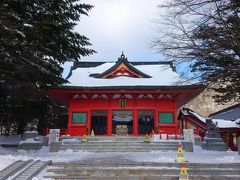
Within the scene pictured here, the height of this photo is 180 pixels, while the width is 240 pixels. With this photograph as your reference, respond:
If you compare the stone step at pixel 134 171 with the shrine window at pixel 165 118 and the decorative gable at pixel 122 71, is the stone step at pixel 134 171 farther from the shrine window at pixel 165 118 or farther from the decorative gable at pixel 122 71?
the decorative gable at pixel 122 71

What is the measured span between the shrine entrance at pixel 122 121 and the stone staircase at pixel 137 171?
39.6ft

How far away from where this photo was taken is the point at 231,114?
37375mm

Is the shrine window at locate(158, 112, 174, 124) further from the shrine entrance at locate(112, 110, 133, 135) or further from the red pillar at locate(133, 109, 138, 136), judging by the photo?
the shrine entrance at locate(112, 110, 133, 135)

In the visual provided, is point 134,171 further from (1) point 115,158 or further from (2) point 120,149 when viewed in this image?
(2) point 120,149

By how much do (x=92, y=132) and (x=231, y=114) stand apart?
21.8 metres

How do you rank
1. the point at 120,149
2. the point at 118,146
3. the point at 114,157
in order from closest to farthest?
1. the point at 114,157
2. the point at 120,149
3. the point at 118,146

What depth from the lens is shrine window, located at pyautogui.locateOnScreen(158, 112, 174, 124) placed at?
24.1 metres

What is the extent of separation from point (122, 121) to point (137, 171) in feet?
43.2

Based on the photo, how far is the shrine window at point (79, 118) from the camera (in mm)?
24319

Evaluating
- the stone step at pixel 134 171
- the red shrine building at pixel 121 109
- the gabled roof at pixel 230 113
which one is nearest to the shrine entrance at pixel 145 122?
the red shrine building at pixel 121 109

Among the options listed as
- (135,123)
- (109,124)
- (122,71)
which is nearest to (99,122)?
(109,124)

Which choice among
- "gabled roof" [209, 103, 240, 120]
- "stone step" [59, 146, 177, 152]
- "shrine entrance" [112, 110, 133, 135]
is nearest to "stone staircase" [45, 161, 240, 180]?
"stone step" [59, 146, 177, 152]

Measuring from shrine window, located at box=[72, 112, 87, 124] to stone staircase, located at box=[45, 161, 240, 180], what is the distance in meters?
12.1

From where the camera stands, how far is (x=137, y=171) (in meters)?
11.3
